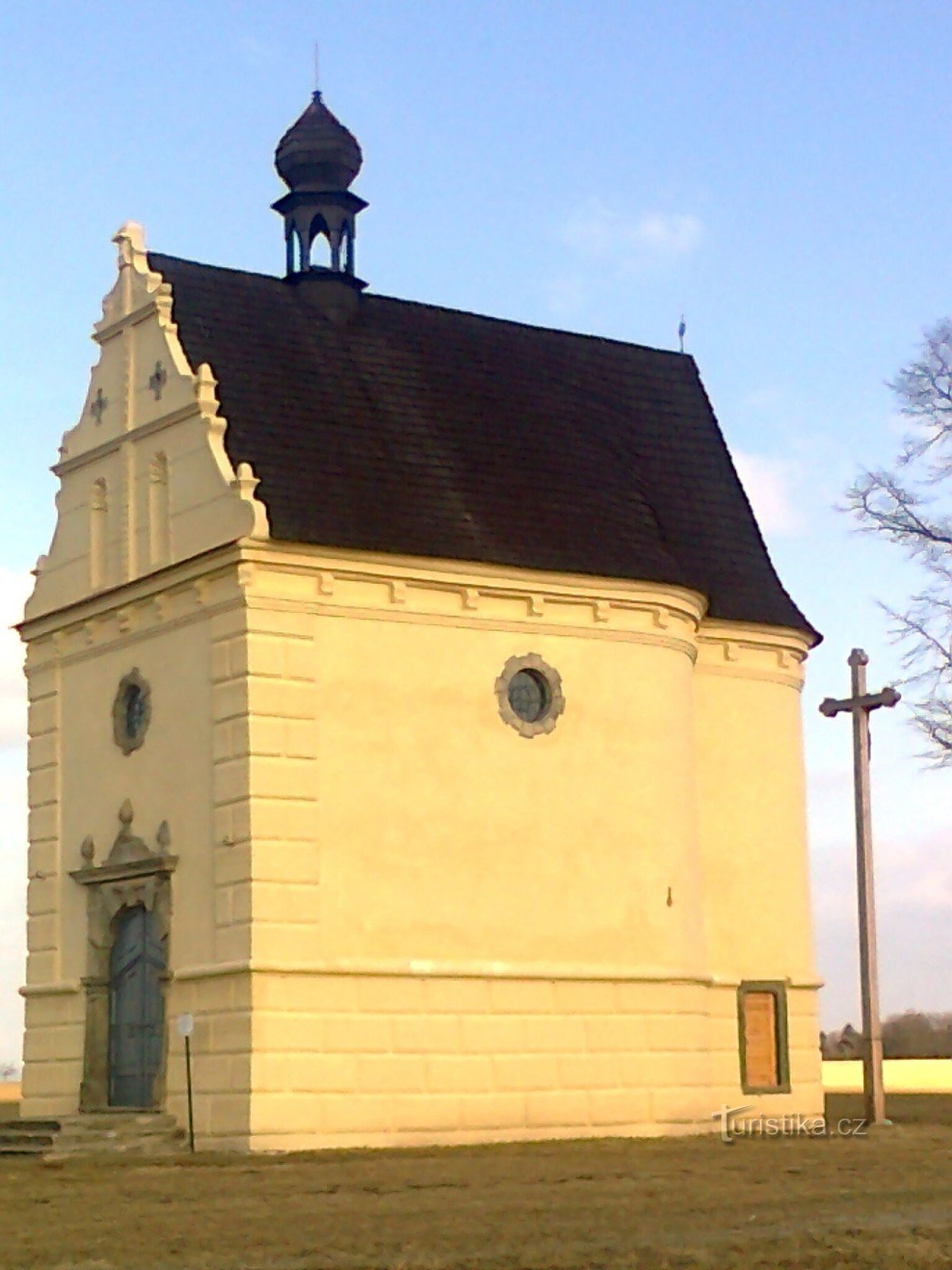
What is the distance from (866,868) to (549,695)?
17.1ft

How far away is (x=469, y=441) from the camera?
32875 mm

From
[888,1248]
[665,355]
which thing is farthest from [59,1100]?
[888,1248]

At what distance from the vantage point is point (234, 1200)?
67.2 ft

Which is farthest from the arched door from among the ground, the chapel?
the ground

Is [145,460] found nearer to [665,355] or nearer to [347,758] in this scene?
[347,758]

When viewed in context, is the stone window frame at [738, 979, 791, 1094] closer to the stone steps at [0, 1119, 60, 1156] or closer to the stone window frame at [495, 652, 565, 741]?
the stone window frame at [495, 652, 565, 741]

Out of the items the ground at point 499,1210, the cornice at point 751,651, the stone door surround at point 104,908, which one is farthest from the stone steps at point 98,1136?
the cornice at point 751,651

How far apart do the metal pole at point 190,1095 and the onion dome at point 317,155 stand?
519 inches

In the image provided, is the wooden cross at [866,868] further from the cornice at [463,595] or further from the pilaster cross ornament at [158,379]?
the pilaster cross ornament at [158,379]

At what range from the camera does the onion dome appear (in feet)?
114

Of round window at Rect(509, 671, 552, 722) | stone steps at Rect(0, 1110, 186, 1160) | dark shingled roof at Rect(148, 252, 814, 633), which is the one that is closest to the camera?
stone steps at Rect(0, 1110, 186, 1160)

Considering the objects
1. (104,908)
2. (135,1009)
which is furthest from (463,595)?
(135,1009)

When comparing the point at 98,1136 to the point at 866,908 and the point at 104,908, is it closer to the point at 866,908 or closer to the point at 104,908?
the point at 104,908

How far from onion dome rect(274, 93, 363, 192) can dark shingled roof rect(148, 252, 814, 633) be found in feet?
5.69
